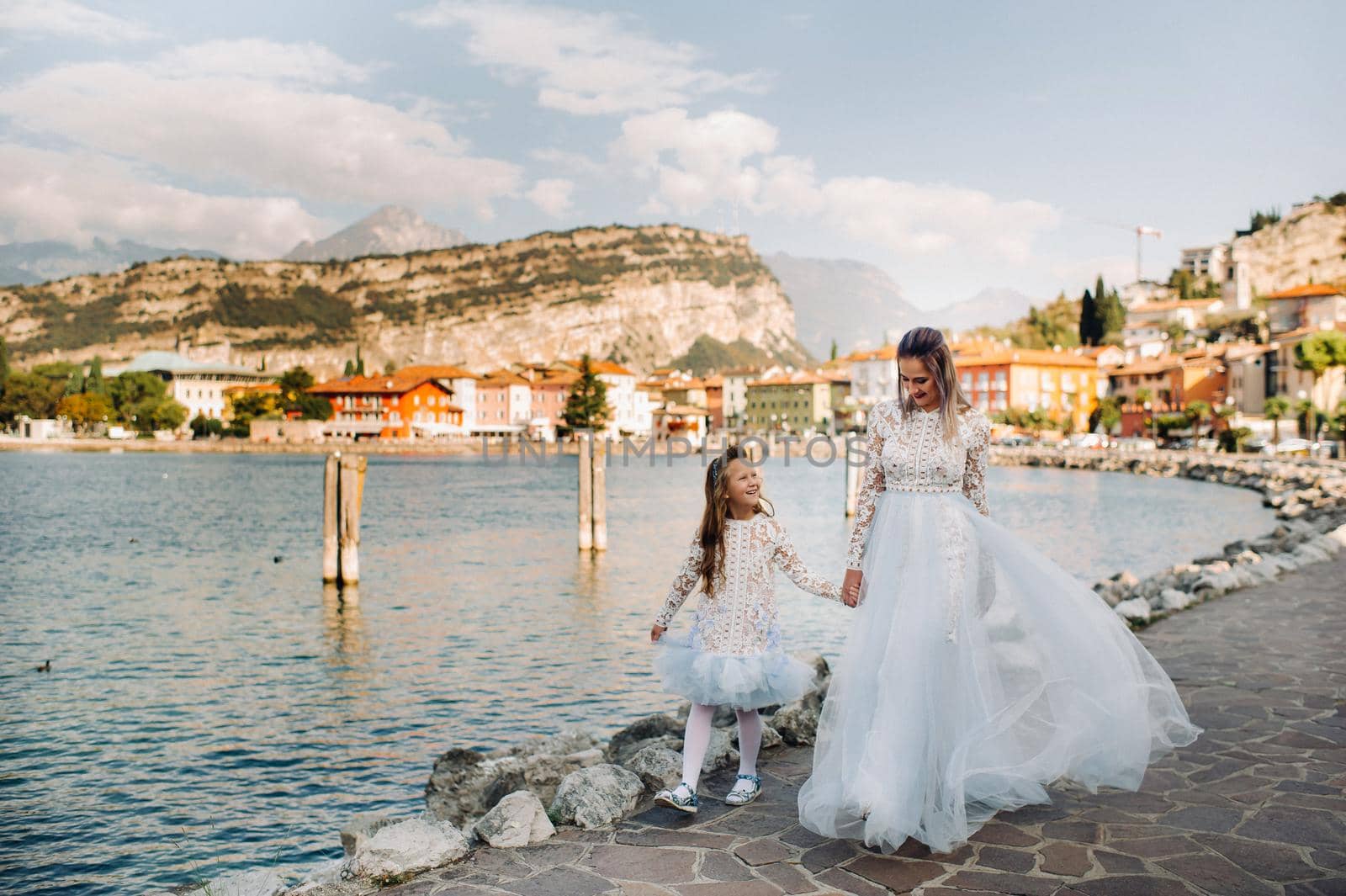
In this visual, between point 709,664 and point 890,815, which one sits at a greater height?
point 709,664

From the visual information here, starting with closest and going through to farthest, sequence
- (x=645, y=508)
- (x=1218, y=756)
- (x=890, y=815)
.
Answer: (x=890, y=815) → (x=1218, y=756) → (x=645, y=508)

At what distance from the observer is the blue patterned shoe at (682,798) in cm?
515

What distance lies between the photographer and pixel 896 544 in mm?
4555

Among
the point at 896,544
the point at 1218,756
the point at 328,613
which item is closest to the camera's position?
the point at 896,544

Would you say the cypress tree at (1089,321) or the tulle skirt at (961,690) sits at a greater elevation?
the cypress tree at (1089,321)

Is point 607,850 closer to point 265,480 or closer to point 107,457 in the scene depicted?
point 265,480

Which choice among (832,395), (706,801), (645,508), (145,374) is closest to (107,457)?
(145,374)

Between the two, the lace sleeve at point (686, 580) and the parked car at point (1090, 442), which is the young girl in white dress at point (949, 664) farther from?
the parked car at point (1090, 442)

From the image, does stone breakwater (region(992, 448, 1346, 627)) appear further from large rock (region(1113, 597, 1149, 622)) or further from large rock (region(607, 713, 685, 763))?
large rock (region(607, 713, 685, 763))

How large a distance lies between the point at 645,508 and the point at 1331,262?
137 meters

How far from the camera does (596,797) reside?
5305mm

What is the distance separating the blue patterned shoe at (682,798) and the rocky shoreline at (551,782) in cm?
31

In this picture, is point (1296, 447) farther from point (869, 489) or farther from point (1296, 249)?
point (1296, 249)

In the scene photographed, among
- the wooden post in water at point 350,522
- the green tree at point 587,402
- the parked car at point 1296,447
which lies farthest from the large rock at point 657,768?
the green tree at point 587,402
